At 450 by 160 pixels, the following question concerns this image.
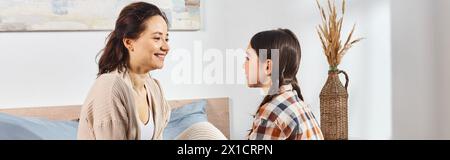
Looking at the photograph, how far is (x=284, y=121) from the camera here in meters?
1.01

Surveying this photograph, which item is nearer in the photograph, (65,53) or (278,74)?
(278,74)

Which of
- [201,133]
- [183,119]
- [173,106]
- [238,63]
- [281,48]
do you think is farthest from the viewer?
[173,106]

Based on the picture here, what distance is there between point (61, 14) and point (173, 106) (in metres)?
0.52

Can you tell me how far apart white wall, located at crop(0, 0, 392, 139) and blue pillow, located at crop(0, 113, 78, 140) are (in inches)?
9.8

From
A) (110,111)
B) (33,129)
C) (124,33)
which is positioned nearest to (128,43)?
(124,33)

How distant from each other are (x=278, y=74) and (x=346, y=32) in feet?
3.26

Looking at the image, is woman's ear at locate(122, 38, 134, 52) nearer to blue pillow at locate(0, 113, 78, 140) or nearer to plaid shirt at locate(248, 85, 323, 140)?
plaid shirt at locate(248, 85, 323, 140)

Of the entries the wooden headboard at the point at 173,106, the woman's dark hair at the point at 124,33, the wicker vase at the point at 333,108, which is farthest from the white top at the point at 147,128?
the wicker vase at the point at 333,108

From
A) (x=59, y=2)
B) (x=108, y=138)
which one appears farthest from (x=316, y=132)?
(x=59, y=2)

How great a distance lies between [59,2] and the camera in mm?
1688

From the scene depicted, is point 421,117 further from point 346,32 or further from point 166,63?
point 166,63

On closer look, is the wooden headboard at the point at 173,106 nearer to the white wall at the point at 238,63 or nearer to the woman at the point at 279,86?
the white wall at the point at 238,63

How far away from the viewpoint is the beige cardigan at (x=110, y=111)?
0.95 m

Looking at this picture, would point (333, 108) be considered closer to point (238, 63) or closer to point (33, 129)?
point (238, 63)
